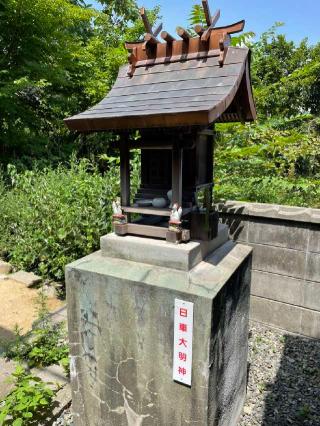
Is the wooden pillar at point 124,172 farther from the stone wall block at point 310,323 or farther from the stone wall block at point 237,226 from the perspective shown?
the stone wall block at point 310,323

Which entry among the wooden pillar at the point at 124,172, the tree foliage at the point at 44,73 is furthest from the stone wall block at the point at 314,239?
the tree foliage at the point at 44,73

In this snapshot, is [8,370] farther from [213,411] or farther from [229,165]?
[229,165]

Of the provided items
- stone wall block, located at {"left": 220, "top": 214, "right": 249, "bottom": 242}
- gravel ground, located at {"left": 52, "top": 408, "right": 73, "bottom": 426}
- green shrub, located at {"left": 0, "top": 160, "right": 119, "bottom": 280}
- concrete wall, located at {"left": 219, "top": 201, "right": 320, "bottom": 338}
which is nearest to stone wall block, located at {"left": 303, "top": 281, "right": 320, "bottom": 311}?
concrete wall, located at {"left": 219, "top": 201, "right": 320, "bottom": 338}

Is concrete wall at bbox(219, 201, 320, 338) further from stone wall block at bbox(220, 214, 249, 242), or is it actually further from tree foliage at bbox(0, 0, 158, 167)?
tree foliage at bbox(0, 0, 158, 167)

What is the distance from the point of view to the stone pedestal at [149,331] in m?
2.41

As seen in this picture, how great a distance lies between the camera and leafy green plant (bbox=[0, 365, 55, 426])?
110 inches

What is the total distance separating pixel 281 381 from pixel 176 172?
314cm

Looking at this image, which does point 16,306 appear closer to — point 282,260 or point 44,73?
point 282,260

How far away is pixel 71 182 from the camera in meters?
6.31

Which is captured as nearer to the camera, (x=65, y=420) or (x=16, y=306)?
(x=65, y=420)

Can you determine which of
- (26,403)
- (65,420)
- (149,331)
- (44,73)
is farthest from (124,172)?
(44,73)

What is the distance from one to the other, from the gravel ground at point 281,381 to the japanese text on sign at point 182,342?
1.54 m

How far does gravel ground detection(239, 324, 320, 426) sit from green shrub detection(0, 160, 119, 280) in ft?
10.3

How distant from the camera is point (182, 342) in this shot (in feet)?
7.80
